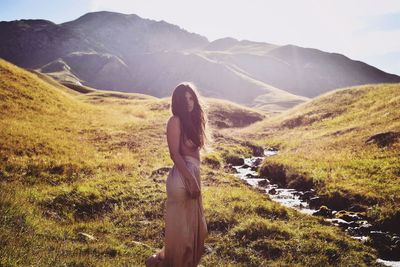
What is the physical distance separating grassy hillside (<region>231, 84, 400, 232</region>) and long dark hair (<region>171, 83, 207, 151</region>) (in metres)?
10.8

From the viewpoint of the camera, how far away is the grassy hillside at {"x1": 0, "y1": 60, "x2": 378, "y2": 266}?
439 inches

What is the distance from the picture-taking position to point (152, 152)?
2908 centimetres

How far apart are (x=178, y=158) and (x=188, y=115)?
0.93 m

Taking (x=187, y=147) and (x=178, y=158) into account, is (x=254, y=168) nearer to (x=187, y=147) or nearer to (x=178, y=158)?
(x=187, y=147)

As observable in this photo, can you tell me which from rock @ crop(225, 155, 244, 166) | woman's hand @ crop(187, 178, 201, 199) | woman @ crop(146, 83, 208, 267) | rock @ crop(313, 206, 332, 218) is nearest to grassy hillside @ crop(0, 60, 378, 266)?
rock @ crop(313, 206, 332, 218)

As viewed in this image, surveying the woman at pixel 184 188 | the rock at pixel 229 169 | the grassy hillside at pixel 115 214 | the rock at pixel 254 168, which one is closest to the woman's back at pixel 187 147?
the woman at pixel 184 188

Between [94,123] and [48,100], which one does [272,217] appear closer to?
[94,123]

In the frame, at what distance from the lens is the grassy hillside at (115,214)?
1114 cm

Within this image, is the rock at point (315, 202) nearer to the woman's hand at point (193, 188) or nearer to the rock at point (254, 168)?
the rock at point (254, 168)

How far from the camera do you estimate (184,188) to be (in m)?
7.84

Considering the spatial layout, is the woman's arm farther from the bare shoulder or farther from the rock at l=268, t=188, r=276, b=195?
the rock at l=268, t=188, r=276, b=195

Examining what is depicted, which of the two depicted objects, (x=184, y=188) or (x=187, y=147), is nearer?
(x=184, y=188)

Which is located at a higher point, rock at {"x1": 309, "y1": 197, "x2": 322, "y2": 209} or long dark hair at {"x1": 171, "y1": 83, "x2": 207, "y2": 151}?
long dark hair at {"x1": 171, "y1": 83, "x2": 207, "y2": 151}

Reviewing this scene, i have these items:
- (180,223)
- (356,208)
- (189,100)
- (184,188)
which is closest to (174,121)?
(189,100)
